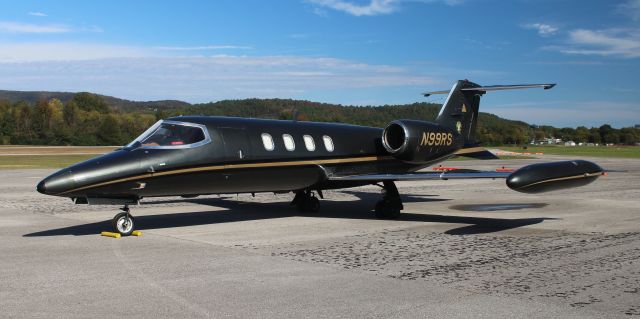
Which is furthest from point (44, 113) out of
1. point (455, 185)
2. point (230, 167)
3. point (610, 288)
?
point (610, 288)

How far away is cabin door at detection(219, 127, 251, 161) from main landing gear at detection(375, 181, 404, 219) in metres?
3.79

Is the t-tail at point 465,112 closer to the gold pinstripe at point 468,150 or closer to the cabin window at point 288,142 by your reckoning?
the gold pinstripe at point 468,150

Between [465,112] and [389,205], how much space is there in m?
5.79

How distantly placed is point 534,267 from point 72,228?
961 centimetres

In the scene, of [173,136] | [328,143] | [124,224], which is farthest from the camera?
[328,143]

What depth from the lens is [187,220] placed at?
14625mm

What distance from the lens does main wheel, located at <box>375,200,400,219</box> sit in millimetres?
15047

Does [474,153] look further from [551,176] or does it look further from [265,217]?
[265,217]

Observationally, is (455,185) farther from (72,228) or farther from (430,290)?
(430,290)

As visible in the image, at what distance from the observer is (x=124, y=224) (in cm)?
1180

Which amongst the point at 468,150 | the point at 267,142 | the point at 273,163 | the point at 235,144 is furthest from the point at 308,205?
the point at 468,150

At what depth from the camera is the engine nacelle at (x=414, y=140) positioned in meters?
16.3

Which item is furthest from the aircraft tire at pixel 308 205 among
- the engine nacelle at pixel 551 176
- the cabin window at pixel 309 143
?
the engine nacelle at pixel 551 176

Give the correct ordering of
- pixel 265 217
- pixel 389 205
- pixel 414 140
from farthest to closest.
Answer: pixel 414 140 → pixel 265 217 → pixel 389 205
